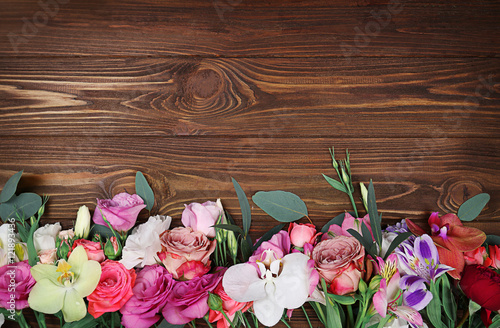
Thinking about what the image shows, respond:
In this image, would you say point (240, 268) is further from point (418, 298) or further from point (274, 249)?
point (418, 298)

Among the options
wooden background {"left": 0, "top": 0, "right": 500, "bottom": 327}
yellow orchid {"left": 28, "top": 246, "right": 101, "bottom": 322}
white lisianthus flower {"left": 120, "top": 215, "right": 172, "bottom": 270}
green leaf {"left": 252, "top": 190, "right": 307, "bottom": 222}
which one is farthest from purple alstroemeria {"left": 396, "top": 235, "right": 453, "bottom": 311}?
yellow orchid {"left": 28, "top": 246, "right": 101, "bottom": 322}

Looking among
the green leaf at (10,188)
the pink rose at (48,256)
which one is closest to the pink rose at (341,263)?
the pink rose at (48,256)

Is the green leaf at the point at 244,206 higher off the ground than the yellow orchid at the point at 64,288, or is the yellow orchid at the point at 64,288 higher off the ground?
the green leaf at the point at 244,206

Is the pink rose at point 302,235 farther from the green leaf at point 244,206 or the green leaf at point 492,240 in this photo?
the green leaf at point 492,240

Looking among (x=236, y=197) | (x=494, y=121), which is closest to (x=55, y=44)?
(x=236, y=197)

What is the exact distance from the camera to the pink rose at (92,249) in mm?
625

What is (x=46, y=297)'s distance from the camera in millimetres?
586

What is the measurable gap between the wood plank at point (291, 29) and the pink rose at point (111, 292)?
489 millimetres

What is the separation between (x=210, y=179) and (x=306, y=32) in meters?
0.41

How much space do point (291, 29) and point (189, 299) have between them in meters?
0.62

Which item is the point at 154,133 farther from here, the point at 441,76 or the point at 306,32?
the point at 441,76

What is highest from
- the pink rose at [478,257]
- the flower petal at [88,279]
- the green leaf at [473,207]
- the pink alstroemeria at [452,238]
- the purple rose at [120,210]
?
the purple rose at [120,210]

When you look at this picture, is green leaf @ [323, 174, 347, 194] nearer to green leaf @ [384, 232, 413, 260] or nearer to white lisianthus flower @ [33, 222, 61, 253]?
green leaf @ [384, 232, 413, 260]

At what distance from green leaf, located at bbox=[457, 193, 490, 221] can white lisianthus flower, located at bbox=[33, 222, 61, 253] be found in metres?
0.91
